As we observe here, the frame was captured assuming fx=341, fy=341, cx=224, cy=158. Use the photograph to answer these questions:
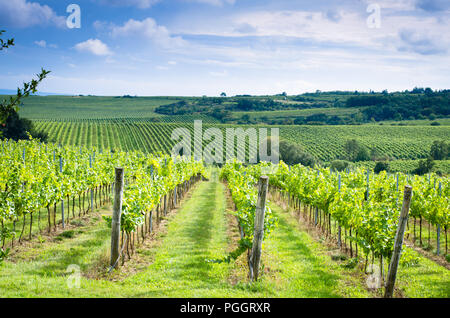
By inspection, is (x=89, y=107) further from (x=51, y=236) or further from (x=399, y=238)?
(x=399, y=238)

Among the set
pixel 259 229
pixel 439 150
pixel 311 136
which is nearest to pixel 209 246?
pixel 259 229

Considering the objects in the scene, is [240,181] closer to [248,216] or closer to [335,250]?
[335,250]

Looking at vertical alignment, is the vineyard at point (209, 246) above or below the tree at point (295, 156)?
above

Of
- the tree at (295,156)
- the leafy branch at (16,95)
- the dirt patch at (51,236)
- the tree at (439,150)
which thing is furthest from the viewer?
the tree at (439,150)

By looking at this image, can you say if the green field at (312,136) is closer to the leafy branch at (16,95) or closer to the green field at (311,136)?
the green field at (311,136)

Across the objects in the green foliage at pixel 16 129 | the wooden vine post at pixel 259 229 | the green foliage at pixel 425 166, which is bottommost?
the green foliage at pixel 425 166

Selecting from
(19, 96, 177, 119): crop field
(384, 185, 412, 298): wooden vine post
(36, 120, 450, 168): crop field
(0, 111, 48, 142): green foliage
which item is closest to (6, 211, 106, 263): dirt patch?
(384, 185, 412, 298): wooden vine post

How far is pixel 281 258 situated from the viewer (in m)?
9.06

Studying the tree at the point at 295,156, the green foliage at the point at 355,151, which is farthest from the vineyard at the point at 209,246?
the green foliage at the point at 355,151

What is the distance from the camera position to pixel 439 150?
205 ft

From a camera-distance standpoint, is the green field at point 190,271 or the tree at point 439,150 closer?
the green field at point 190,271

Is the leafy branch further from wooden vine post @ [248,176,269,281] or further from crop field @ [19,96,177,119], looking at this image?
crop field @ [19,96,177,119]

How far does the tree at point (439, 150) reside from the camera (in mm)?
61812

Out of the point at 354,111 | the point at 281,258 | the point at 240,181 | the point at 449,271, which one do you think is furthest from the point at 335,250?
the point at 354,111
